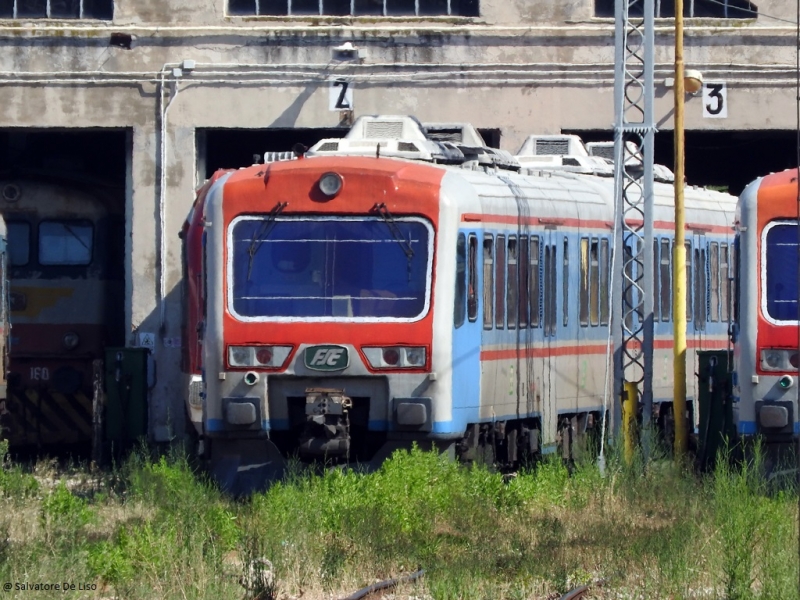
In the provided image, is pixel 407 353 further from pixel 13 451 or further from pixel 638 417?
pixel 13 451

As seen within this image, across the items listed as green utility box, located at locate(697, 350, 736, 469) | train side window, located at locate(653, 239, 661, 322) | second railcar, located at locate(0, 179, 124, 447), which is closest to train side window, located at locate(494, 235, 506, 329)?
green utility box, located at locate(697, 350, 736, 469)

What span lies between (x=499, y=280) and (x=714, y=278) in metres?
6.04

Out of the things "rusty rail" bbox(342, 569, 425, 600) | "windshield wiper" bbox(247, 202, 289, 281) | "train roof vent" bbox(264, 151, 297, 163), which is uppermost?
"train roof vent" bbox(264, 151, 297, 163)

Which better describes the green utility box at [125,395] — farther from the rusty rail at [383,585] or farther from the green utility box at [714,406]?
the rusty rail at [383,585]

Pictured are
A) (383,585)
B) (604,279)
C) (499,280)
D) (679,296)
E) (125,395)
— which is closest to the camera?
(383,585)

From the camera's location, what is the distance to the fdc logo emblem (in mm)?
13195

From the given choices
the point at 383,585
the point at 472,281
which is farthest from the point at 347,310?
the point at 383,585

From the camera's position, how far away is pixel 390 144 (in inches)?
596

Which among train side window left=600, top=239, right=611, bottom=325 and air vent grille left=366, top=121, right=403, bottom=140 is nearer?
air vent grille left=366, top=121, right=403, bottom=140

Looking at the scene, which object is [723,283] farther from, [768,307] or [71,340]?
[71,340]

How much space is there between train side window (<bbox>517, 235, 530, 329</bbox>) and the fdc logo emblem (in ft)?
7.38

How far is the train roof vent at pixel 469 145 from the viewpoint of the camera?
623 inches

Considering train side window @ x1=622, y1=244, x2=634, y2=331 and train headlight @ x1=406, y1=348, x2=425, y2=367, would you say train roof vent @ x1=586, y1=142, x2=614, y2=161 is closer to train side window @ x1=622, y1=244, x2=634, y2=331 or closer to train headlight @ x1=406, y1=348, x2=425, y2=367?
train side window @ x1=622, y1=244, x2=634, y2=331

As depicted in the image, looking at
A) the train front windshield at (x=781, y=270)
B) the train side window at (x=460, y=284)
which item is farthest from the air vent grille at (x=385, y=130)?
the train front windshield at (x=781, y=270)
